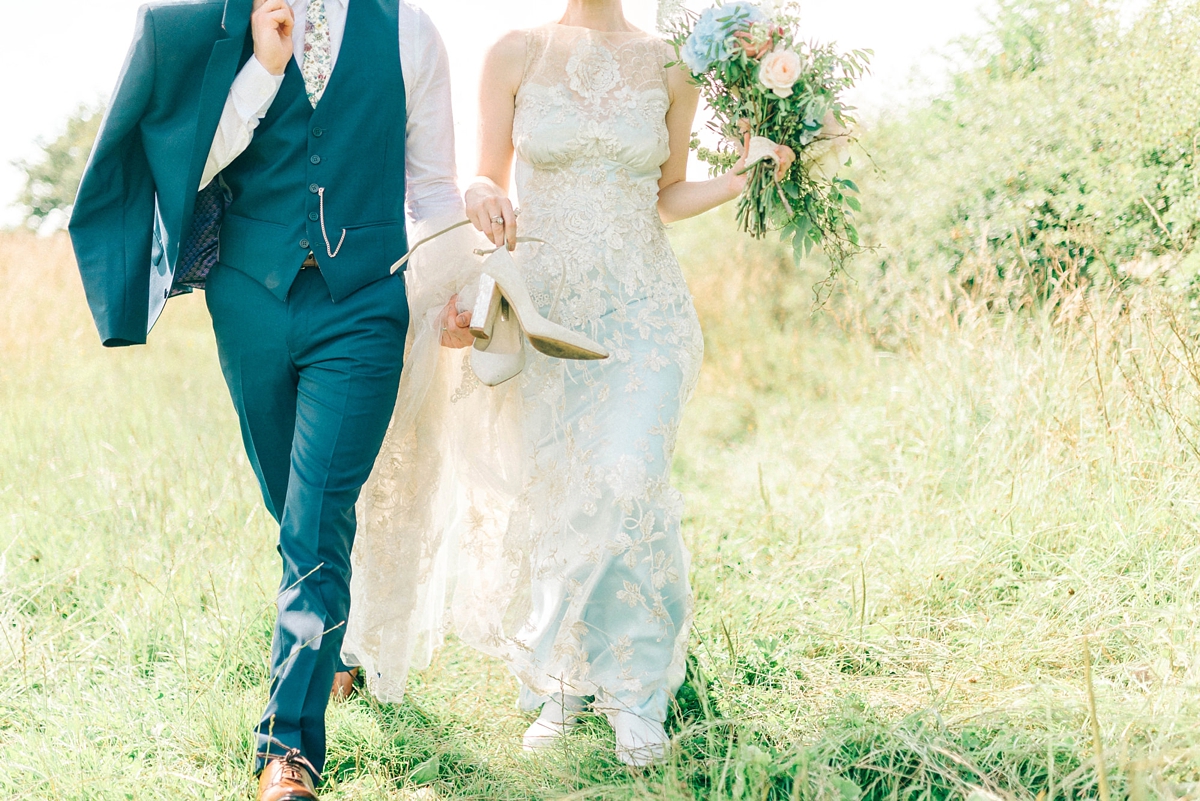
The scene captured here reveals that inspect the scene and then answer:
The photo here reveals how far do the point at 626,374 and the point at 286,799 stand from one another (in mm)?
1502

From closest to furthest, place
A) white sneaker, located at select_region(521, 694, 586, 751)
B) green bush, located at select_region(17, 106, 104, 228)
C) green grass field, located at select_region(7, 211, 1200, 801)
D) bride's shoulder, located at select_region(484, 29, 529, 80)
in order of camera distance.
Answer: green grass field, located at select_region(7, 211, 1200, 801)
white sneaker, located at select_region(521, 694, 586, 751)
bride's shoulder, located at select_region(484, 29, 529, 80)
green bush, located at select_region(17, 106, 104, 228)

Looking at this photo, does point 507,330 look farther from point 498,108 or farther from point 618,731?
point 618,731

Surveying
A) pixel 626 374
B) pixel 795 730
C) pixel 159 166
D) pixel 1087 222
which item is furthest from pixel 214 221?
pixel 1087 222

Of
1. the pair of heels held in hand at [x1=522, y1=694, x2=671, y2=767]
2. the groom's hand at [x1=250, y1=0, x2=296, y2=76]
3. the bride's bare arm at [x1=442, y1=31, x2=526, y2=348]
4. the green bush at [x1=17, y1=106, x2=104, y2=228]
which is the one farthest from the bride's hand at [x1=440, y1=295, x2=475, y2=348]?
the green bush at [x1=17, y1=106, x2=104, y2=228]

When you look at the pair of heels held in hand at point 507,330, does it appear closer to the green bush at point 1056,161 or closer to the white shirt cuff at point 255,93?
the white shirt cuff at point 255,93

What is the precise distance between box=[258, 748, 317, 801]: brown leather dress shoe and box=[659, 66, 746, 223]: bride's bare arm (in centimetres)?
204

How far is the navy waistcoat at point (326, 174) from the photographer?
262 cm

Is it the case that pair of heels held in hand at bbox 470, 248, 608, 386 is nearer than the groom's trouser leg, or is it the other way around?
the groom's trouser leg

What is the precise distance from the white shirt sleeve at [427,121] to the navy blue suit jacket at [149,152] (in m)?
0.46

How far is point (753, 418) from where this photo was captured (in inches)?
293

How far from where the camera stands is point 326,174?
2627 millimetres

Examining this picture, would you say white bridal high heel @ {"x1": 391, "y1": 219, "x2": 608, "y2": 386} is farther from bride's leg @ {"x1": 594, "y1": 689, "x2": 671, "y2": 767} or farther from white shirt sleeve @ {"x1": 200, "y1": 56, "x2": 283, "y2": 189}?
bride's leg @ {"x1": 594, "y1": 689, "x2": 671, "y2": 767}

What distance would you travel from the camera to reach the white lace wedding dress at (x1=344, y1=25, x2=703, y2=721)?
9.51ft

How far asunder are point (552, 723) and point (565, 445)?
0.87 metres
